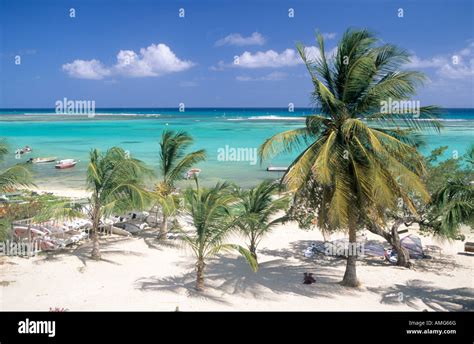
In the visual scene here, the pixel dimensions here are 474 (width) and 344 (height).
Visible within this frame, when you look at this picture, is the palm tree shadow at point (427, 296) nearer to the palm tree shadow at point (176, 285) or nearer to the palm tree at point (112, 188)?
the palm tree shadow at point (176, 285)

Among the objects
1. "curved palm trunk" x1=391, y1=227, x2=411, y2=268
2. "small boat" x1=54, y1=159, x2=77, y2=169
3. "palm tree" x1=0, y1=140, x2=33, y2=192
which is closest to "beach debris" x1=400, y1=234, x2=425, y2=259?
"curved palm trunk" x1=391, y1=227, x2=411, y2=268

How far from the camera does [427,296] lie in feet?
30.7

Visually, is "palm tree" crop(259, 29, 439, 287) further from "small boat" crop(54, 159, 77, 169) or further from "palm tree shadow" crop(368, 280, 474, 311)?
"small boat" crop(54, 159, 77, 169)

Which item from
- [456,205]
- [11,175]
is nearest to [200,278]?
[11,175]

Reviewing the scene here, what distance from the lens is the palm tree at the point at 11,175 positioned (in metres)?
9.87

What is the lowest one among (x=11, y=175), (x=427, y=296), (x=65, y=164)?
(x=427, y=296)

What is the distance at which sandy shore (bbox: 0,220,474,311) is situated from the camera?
8.76m

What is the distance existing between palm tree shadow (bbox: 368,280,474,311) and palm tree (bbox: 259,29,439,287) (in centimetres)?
184

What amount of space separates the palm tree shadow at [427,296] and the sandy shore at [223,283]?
2cm

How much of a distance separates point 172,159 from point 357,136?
8.52 meters

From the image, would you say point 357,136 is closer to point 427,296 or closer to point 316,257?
point 427,296

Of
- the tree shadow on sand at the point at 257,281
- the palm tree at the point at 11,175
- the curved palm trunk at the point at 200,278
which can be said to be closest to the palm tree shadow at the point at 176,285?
the tree shadow on sand at the point at 257,281
